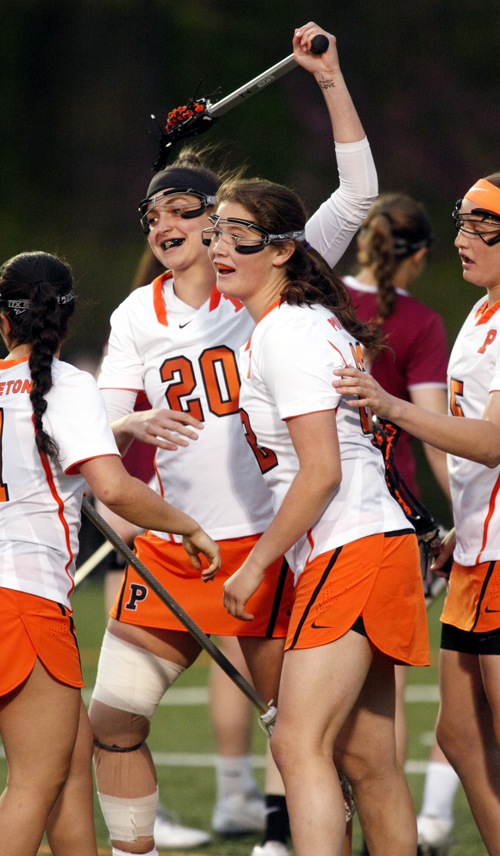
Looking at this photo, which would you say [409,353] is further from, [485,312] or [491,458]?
[491,458]

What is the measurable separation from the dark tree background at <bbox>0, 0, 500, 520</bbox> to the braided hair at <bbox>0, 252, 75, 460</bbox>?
1010 cm

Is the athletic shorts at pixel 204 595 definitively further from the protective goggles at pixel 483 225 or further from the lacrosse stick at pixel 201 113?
the lacrosse stick at pixel 201 113

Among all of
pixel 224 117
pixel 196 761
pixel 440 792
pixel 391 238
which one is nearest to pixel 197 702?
pixel 196 761

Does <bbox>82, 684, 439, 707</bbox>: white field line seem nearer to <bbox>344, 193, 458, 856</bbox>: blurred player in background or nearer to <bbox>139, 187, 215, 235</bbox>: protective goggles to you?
<bbox>344, 193, 458, 856</bbox>: blurred player in background

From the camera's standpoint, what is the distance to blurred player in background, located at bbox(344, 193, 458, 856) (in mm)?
3672

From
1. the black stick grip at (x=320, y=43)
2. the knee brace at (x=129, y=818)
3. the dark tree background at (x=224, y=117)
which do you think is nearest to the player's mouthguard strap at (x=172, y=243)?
the black stick grip at (x=320, y=43)

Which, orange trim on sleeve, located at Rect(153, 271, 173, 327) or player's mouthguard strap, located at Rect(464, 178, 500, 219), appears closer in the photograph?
player's mouthguard strap, located at Rect(464, 178, 500, 219)

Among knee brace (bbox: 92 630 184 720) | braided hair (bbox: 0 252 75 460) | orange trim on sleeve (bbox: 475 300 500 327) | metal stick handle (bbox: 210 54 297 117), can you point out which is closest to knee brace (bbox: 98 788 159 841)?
knee brace (bbox: 92 630 184 720)

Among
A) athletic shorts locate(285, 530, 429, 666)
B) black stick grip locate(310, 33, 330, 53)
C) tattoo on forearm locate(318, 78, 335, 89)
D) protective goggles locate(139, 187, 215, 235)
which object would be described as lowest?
athletic shorts locate(285, 530, 429, 666)

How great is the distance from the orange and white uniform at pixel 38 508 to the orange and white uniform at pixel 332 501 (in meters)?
0.40

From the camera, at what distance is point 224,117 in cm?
1388

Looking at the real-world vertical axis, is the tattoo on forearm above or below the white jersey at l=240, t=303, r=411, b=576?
above

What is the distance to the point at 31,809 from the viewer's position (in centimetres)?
245

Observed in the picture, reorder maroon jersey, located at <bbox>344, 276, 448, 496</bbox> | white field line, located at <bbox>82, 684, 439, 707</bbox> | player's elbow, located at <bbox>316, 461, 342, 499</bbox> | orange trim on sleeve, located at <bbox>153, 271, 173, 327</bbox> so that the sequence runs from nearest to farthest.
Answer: player's elbow, located at <bbox>316, 461, 342, 499</bbox>
orange trim on sleeve, located at <bbox>153, 271, 173, 327</bbox>
maroon jersey, located at <bbox>344, 276, 448, 496</bbox>
white field line, located at <bbox>82, 684, 439, 707</bbox>
